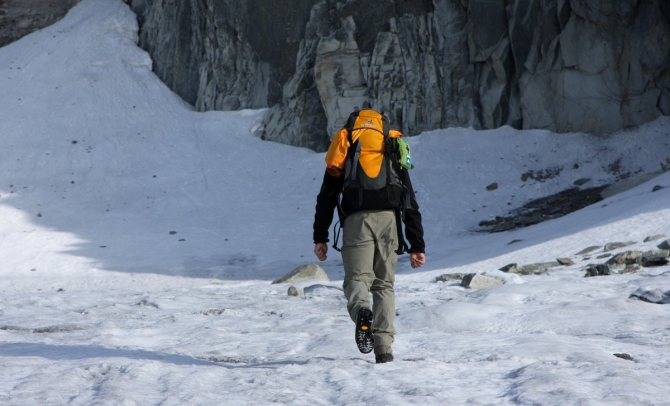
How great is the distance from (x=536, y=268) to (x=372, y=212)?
17.9ft

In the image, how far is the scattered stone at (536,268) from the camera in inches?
367

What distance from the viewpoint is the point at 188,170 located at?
21703mm

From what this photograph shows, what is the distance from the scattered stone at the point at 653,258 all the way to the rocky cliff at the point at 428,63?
1176 cm

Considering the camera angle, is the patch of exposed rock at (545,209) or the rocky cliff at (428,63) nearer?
the patch of exposed rock at (545,209)

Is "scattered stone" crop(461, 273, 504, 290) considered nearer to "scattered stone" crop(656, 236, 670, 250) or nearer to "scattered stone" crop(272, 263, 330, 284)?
"scattered stone" crop(656, 236, 670, 250)

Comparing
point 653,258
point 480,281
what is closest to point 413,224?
point 480,281

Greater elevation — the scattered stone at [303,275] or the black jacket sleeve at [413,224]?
the black jacket sleeve at [413,224]

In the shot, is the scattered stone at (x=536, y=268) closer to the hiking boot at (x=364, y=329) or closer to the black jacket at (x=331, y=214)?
the black jacket at (x=331, y=214)

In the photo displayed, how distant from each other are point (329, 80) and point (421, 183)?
6.12 meters

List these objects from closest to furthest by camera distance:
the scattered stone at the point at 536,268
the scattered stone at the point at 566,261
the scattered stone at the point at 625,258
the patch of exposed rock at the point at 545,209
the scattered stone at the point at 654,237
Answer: the scattered stone at the point at 625,258
the scattered stone at the point at 536,268
the scattered stone at the point at 566,261
the scattered stone at the point at 654,237
the patch of exposed rock at the point at 545,209

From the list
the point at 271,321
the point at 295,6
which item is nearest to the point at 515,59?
the point at 295,6

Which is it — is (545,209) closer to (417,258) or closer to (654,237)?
(654,237)

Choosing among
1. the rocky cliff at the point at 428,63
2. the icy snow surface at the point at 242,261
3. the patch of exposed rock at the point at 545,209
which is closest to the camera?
the icy snow surface at the point at 242,261

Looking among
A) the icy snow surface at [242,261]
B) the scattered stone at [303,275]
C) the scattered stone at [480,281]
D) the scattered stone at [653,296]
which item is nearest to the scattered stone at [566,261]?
the icy snow surface at [242,261]
